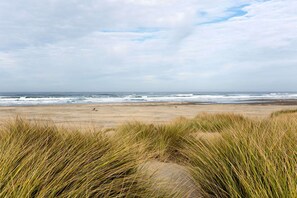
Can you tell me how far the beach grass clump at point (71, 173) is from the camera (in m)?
1.79

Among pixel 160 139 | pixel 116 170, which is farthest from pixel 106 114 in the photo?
pixel 116 170

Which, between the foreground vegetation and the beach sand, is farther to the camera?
the beach sand

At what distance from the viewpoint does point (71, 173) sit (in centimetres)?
209

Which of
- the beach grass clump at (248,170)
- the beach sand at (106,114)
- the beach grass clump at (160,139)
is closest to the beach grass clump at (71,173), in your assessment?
the beach grass clump at (248,170)

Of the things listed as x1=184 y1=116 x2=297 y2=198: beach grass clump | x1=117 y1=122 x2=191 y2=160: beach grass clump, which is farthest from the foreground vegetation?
x1=117 y1=122 x2=191 y2=160: beach grass clump

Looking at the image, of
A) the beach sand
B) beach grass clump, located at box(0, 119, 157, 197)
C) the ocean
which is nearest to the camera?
beach grass clump, located at box(0, 119, 157, 197)

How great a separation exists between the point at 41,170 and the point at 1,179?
11.1 inches

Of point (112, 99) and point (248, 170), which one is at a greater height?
point (248, 170)

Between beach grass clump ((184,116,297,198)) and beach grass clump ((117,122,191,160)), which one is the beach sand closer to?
beach grass clump ((117,122,191,160))

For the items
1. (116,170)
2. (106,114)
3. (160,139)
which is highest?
(116,170)

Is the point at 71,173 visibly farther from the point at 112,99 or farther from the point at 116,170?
the point at 112,99

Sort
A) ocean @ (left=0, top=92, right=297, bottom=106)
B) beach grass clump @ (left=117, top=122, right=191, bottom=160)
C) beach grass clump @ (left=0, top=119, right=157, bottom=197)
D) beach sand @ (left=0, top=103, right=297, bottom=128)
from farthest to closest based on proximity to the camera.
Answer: ocean @ (left=0, top=92, right=297, bottom=106) → beach sand @ (left=0, top=103, right=297, bottom=128) → beach grass clump @ (left=117, top=122, right=191, bottom=160) → beach grass clump @ (left=0, top=119, right=157, bottom=197)

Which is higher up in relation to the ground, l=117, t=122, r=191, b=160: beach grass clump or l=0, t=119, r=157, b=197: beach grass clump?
l=0, t=119, r=157, b=197: beach grass clump

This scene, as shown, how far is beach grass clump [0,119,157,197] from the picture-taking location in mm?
1792
